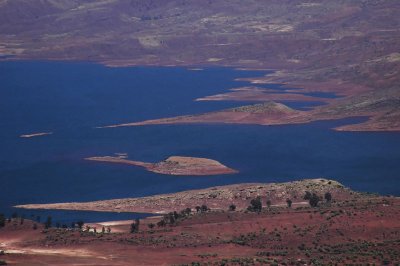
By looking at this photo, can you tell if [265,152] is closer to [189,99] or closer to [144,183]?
[144,183]

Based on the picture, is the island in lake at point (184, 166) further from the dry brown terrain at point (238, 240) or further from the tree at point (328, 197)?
the dry brown terrain at point (238, 240)

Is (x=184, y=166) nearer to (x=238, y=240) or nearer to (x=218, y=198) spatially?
(x=218, y=198)

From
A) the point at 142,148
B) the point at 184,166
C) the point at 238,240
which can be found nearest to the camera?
the point at 238,240

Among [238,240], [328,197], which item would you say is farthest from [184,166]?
[238,240]

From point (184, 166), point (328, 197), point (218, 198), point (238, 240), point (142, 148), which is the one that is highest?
point (238, 240)

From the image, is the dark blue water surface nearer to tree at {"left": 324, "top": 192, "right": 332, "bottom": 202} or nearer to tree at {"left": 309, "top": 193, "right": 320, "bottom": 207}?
tree at {"left": 324, "top": 192, "right": 332, "bottom": 202}

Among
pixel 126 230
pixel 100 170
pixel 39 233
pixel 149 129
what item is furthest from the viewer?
pixel 149 129

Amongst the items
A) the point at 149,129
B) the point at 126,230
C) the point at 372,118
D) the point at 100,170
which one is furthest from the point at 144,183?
the point at 372,118

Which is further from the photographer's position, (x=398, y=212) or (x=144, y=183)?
(x=144, y=183)

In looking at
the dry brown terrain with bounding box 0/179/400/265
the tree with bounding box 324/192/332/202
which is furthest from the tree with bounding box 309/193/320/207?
the tree with bounding box 324/192/332/202
